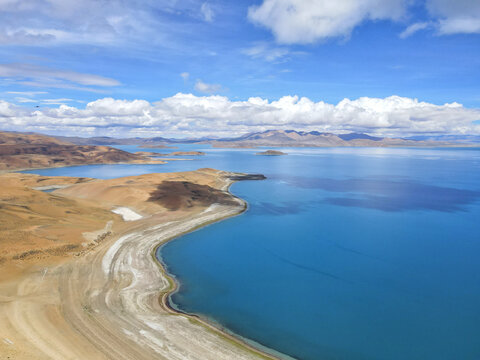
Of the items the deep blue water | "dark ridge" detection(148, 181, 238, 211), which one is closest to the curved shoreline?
the deep blue water

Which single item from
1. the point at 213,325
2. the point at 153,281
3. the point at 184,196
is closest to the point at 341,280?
the point at 213,325

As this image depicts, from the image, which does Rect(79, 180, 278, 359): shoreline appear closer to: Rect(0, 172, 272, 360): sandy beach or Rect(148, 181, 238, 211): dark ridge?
Rect(0, 172, 272, 360): sandy beach

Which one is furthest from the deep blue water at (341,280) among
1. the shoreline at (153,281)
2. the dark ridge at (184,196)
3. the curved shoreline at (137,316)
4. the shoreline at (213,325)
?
the dark ridge at (184,196)

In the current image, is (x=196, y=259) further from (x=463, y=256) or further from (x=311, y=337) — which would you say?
(x=463, y=256)

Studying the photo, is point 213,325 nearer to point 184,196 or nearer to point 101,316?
point 101,316

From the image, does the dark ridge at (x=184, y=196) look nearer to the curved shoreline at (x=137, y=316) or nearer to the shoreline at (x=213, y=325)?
→ the curved shoreline at (x=137, y=316)

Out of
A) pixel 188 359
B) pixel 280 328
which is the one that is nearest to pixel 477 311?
pixel 280 328
